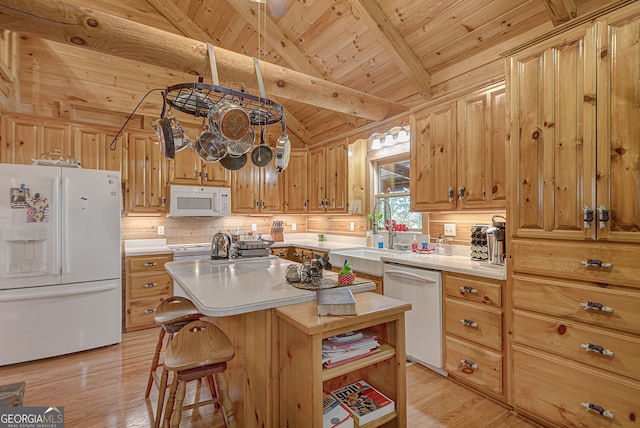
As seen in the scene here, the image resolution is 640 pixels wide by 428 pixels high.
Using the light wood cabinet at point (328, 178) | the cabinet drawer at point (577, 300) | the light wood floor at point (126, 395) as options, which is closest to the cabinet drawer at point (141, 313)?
the light wood floor at point (126, 395)

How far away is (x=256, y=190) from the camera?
15.6ft

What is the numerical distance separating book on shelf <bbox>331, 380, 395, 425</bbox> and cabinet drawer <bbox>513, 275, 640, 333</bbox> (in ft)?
3.75

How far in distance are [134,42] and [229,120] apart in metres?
1.24

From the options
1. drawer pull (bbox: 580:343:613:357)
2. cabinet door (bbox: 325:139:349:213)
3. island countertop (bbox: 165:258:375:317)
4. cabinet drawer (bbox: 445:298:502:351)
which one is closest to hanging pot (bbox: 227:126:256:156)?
island countertop (bbox: 165:258:375:317)

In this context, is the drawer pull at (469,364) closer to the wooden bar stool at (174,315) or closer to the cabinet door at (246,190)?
the wooden bar stool at (174,315)

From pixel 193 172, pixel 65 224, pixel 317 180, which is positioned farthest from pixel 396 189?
pixel 65 224

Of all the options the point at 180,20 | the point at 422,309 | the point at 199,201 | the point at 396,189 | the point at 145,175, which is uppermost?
the point at 180,20

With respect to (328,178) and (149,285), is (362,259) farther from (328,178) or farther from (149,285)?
(149,285)

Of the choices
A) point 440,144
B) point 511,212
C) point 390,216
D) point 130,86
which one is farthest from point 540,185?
point 130,86

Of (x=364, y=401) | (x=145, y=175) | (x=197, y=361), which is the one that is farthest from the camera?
(x=145, y=175)

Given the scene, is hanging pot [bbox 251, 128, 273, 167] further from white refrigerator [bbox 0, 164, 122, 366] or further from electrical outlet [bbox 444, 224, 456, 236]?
white refrigerator [bbox 0, 164, 122, 366]

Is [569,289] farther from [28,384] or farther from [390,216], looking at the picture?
[28,384]

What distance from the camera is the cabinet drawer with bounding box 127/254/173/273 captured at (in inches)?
141

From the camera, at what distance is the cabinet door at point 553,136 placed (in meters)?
1.74
